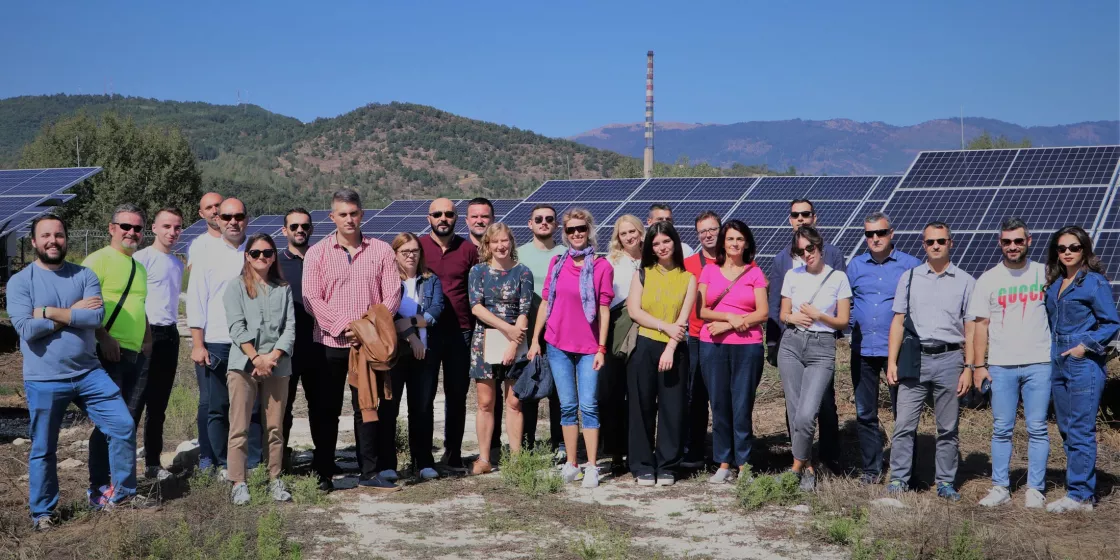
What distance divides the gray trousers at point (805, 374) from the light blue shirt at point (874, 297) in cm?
24

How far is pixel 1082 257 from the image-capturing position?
6.36m

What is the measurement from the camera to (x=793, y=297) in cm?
705

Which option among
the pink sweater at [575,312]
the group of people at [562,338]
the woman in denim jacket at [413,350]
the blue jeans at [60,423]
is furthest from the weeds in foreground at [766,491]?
the blue jeans at [60,423]

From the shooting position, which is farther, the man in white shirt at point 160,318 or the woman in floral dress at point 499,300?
the woman in floral dress at point 499,300

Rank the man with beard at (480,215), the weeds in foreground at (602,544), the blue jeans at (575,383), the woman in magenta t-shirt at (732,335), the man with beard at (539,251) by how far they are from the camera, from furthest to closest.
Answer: the man with beard at (480,215) < the man with beard at (539,251) < the blue jeans at (575,383) < the woman in magenta t-shirt at (732,335) < the weeds in foreground at (602,544)

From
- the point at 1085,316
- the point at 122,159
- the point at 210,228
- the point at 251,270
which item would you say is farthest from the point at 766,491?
the point at 122,159

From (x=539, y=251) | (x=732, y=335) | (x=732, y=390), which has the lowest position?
(x=732, y=390)

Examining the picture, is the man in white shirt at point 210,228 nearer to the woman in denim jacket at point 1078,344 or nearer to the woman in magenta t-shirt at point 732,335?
the woman in magenta t-shirt at point 732,335

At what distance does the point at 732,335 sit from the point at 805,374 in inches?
21.7

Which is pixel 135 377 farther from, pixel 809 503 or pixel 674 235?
pixel 809 503

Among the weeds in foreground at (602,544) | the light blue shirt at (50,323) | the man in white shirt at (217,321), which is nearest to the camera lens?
the weeds in foreground at (602,544)

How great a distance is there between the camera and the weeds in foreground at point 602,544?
18.1 ft

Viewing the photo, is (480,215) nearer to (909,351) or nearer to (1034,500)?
(909,351)

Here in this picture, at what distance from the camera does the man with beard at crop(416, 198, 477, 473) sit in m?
7.47
